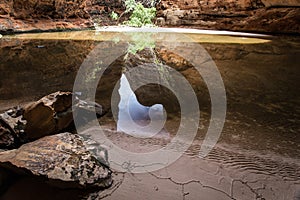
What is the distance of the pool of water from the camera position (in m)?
1.96

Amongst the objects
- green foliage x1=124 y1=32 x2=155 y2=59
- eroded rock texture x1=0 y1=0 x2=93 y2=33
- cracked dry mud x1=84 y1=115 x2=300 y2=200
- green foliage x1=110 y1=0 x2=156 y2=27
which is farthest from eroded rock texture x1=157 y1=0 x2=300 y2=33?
cracked dry mud x1=84 y1=115 x2=300 y2=200

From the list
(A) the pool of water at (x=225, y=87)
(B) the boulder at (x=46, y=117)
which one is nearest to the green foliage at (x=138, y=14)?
(A) the pool of water at (x=225, y=87)

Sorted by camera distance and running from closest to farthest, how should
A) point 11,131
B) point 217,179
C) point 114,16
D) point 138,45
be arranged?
point 217,179
point 11,131
point 138,45
point 114,16

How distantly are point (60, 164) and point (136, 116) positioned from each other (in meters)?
1.24

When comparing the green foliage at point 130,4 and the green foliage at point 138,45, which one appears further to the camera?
the green foliage at point 130,4

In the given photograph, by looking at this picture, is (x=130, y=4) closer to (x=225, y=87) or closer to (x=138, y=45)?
(x=138, y=45)

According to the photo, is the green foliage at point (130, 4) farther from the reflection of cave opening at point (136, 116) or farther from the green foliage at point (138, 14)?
the reflection of cave opening at point (136, 116)

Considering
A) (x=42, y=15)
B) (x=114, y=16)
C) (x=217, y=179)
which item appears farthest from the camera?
(x=114, y=16)

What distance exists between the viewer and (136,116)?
8.72ft

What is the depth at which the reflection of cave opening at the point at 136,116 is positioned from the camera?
237 cm

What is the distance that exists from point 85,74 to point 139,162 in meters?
2.70

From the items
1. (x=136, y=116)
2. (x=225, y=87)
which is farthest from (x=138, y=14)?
(x=136, y=116)

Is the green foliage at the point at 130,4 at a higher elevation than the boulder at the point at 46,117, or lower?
higher

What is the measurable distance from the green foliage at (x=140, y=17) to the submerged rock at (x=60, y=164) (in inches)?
536
